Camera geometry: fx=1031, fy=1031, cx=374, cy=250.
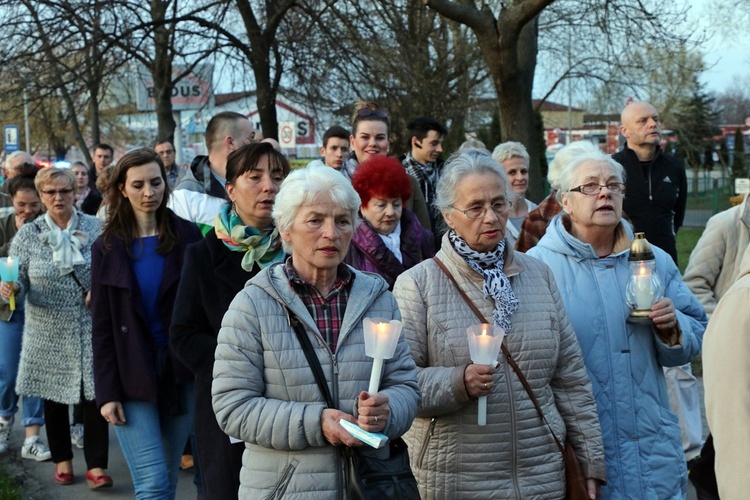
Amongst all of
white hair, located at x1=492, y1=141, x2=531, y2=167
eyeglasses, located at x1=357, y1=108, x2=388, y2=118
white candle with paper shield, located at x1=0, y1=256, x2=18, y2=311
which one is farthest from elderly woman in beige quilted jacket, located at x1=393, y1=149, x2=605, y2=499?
white candle with paper shield, located at x1=0, y1=256, x2=18, y2=311

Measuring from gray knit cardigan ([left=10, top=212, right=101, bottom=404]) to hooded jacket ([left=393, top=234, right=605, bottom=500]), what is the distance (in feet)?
11.8

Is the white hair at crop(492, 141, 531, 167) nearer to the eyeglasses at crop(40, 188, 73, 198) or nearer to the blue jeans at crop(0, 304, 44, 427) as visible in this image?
the eyeglasses at crop(40, 188, 73, 198)

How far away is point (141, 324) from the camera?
5.42 metres

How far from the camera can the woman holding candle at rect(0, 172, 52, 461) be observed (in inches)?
314

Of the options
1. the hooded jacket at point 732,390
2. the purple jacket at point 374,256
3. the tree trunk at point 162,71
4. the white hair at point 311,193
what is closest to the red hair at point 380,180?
the purple jacket at point 374,256

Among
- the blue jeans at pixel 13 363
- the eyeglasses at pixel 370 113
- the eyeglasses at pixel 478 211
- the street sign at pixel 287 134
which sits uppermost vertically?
the street sign at pixel 287 134

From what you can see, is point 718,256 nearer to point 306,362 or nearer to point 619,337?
point 619,337

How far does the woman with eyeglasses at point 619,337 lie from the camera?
4.15m

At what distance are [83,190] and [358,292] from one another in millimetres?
9549

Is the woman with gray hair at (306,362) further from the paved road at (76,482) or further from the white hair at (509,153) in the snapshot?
the white hair at (509,153)

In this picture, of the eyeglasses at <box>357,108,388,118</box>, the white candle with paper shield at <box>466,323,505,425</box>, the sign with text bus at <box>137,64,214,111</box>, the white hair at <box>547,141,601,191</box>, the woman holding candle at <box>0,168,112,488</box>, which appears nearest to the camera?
the white candle with paper shield at <box>466,323,505,425</box>

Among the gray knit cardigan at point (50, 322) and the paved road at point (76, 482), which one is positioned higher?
the gray knit cardigan at point (50, 322)

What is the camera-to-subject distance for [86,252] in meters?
7.09

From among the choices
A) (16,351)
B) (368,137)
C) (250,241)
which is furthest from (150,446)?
(16,351)
